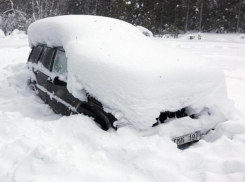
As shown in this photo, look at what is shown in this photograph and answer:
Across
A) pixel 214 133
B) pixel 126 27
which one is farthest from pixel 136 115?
pixel 126 27

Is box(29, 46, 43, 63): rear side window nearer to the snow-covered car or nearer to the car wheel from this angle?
the snow-covered car

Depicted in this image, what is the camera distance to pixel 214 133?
3.55 m

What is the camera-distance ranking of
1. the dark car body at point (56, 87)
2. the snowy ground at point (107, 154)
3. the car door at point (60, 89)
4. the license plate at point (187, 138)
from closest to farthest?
the snowy ground at point (107, 154), the license plate at point (187, 138), the dark car body at point (56, 87), the car door at point (60, 89)

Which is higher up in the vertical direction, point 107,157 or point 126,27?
point 126,27

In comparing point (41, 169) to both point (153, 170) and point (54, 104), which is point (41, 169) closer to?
point (153, 170)

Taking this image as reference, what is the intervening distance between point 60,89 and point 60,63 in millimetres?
454

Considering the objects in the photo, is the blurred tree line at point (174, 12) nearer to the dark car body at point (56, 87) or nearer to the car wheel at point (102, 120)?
the dark car body at point (56, 87)

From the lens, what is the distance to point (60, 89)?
158 inches

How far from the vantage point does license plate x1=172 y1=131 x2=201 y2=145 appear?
3.22m

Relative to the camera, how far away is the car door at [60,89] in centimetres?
382

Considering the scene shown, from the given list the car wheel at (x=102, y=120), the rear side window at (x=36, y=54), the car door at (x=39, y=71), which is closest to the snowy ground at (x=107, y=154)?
the car wheel at (x=102, y=120)

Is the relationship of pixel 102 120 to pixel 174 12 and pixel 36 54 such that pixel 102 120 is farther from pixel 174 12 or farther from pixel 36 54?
pixel 174 12

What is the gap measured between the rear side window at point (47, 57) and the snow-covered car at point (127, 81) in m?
0.04

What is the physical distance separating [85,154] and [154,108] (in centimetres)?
99
